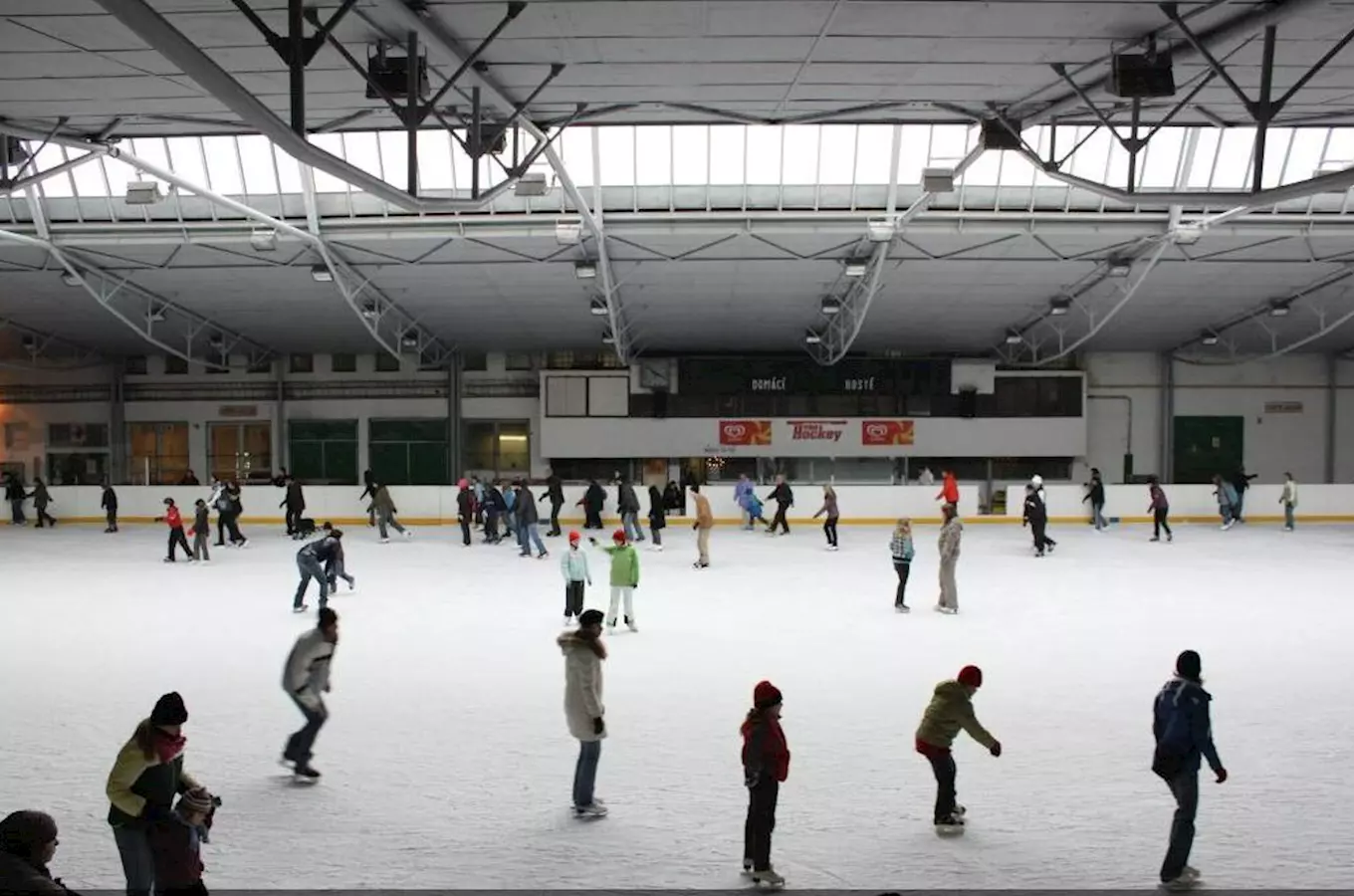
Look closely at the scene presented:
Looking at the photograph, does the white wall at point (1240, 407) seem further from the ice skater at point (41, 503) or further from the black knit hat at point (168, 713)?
the black knit hat at point (168, 713)

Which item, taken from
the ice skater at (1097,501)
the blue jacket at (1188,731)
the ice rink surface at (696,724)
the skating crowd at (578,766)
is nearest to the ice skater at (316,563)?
the ice rink surface at (696,724)

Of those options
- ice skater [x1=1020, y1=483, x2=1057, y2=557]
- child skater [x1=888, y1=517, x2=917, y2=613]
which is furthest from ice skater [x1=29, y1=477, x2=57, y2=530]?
ice skater [x1=1020, y1=483, x2=1057, y2=557]

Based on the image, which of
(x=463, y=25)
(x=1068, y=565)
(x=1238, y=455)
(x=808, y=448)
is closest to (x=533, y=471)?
(x=808, y=448)

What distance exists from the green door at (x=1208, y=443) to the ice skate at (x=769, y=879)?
3285 centimetres

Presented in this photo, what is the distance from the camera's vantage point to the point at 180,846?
14.9ft

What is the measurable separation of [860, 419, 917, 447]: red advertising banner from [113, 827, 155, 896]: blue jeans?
29.4m

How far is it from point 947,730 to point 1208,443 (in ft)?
106

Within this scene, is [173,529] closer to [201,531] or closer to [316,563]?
[201,531]

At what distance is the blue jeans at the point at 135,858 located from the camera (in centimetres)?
484

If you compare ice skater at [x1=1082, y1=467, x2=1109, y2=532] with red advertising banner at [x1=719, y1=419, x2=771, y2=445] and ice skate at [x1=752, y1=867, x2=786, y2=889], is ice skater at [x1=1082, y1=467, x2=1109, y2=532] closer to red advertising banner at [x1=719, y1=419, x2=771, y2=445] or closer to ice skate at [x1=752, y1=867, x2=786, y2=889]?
red advertising banner at [x1=719, y1=419, x2=771, y2=445]

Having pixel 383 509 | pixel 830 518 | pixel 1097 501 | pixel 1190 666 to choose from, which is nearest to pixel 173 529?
pixel 383 509

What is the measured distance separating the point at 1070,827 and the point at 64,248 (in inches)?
984

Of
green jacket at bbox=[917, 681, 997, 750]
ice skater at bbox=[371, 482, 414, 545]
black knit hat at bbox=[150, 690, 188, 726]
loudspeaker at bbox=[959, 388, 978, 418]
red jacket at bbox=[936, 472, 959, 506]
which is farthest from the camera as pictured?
loudspeaker at bbox=[959, 388, 978, 418]

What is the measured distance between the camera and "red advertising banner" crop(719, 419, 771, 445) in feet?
108
